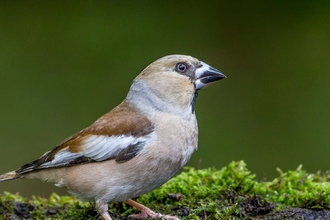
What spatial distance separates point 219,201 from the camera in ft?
18.9

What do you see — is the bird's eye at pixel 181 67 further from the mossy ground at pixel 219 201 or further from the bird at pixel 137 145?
the mossy ground at pixel 219 201

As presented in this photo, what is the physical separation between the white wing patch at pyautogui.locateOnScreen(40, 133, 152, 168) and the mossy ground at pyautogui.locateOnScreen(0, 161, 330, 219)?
1.88ft

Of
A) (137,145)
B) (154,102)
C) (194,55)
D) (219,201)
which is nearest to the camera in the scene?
(137,145)

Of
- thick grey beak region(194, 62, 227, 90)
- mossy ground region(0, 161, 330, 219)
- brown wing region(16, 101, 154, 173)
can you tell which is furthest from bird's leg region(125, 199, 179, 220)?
thick grey beak region(194, 62, 227, 90)

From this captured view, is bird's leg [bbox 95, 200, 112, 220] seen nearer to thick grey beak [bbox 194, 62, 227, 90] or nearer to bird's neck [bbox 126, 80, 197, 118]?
bird's neck [bbox 126, 80, 197, 118]

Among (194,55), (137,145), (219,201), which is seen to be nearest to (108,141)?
(137,145)

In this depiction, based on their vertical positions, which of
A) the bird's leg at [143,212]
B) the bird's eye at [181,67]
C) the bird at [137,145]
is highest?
the bird's eye at [181,67]

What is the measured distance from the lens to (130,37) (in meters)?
11.4

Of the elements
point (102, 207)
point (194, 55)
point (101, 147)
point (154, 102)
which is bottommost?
point (102, 207)

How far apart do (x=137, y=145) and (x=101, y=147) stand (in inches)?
12.1

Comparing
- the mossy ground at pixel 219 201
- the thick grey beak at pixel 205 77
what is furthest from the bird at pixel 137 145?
the mossy ground at pixel 219 201

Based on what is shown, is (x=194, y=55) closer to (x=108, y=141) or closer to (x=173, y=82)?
(x=173, y=82)

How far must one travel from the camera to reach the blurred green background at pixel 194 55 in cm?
1005

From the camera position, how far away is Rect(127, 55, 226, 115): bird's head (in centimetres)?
557
